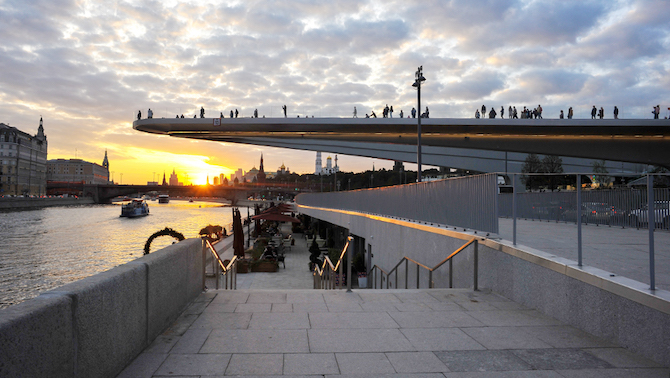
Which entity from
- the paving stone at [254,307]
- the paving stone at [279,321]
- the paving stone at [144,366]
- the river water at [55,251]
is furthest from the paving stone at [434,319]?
the river water at [55,251]

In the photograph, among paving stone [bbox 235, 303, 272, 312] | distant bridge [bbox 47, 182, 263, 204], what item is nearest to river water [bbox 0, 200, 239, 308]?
paving stone [bbox 235, 303, 272, 312]

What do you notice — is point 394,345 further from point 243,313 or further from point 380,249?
point 380,249

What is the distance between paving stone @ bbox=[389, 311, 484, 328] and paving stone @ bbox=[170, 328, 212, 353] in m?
2.26

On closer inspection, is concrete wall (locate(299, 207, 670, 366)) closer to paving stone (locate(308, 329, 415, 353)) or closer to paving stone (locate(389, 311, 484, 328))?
paving stone (locate(389, 311, 484, 328))

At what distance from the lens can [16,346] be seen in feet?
7.34

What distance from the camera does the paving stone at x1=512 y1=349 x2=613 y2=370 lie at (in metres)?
3.94

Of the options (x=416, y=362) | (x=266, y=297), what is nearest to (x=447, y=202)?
(x=266, y=297)

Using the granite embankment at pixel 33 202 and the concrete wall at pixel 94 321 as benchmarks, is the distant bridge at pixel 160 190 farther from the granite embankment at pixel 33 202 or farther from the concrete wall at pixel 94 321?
the concrete wall at pixel 94 321

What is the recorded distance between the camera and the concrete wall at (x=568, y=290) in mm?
3961

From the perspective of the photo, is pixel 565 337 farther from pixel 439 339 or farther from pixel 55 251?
pixel 55 251

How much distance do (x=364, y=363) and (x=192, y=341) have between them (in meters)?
1.81

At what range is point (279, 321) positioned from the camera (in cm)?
527

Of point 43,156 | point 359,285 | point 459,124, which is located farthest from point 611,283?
point 43,156

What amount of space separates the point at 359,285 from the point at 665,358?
13954 mm
